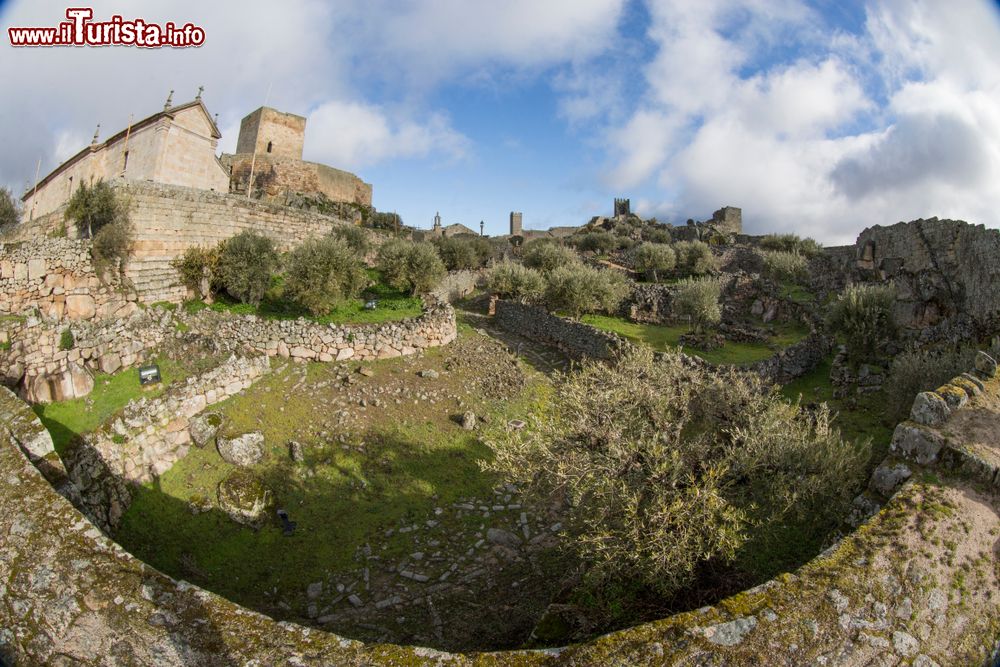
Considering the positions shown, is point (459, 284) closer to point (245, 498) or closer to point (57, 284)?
point (57, 284)

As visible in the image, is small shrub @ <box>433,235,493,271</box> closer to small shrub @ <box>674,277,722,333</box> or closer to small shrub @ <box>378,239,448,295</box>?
small shrub @ <box>378,239,448,295</box>

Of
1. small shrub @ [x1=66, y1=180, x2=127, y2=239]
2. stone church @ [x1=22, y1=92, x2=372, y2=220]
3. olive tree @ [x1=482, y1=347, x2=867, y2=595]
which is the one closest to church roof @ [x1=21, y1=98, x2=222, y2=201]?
stone church @ [x1=22, y1=92, x2=372, y2=220]

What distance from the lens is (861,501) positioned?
235 inches

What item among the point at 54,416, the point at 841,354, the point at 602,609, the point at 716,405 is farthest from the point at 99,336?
the point at 841,354

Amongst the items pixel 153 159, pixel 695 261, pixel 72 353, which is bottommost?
pixel 72 353

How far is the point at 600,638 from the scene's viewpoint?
3963mm

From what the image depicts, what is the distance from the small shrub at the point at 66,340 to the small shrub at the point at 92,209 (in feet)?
14.8

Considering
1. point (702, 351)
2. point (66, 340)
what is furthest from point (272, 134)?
point (702, 351)

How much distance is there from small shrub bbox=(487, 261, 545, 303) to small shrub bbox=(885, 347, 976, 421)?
14.1 m

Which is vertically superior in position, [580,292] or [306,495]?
[580,292]

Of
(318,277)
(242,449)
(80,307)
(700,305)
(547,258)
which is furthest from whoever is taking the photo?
(547,258)

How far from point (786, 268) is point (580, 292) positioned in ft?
47.6

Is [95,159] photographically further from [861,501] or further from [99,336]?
[861,501]

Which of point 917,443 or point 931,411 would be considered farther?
point 931,411
